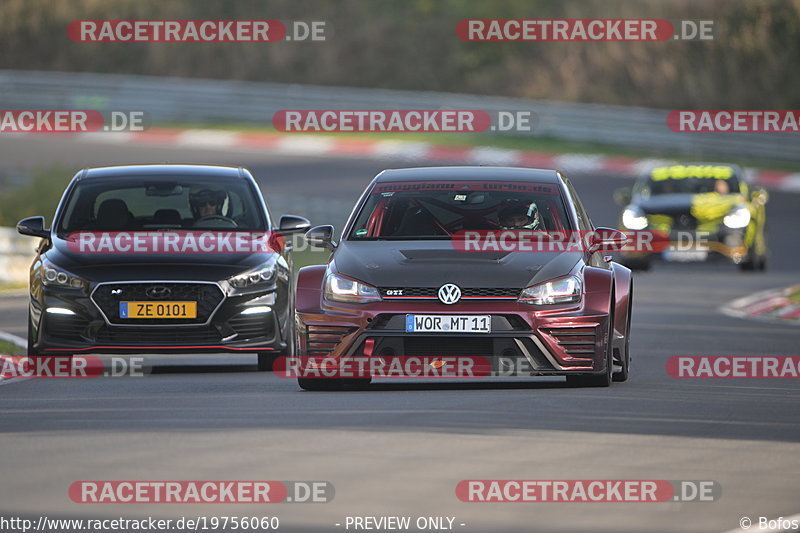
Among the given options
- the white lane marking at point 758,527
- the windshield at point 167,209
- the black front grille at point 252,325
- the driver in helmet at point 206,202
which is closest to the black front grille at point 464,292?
the black front grille at point 252,325

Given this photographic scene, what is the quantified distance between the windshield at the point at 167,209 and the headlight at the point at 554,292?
3653 millimetres

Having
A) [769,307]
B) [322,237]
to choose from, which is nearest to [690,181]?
[769,307]

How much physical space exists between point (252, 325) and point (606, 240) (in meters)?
2.90

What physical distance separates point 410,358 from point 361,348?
0.34m

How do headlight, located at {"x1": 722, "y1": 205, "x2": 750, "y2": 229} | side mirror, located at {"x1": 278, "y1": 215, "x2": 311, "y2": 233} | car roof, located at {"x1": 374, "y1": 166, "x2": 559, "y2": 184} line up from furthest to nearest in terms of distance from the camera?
1. headlight, located at {"x1": 722, "y1": 205, "x2": 750, "y2": 229}
2. side mirror, located at {"x1": 278, "y1": 215, "x2": 311, "y2": 233}
3. car roof, located at {"x1": 374, "y1": 166, "x2": 559, "y2": 184}

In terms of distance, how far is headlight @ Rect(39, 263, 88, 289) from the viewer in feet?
45.2

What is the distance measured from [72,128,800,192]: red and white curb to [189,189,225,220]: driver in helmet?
89.3ft

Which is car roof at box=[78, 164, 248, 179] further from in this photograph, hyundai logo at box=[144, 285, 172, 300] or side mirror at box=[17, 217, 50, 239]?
hyundai logo at box=[144, 285, 172, 300]

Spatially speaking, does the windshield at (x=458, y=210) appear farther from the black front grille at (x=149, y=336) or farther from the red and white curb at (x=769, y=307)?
the red and white curb at (x=769, y=307)

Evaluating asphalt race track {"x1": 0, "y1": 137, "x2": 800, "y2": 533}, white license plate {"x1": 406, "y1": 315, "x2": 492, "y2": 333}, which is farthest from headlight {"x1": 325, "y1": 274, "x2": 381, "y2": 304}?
asphalt race track {"x1": 0, "y1": 137, "x2": 800, "y2": 533}

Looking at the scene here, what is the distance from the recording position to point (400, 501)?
7988 millimetres

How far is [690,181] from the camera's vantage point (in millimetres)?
28719

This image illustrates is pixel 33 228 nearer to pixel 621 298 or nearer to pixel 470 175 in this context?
pixel 470 175

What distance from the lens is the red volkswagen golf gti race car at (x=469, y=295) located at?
1179 centimetres
